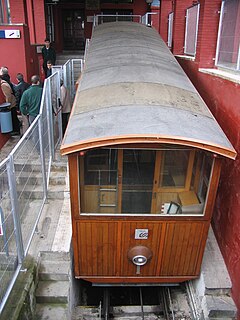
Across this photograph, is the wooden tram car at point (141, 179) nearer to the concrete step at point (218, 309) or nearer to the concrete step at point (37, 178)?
the concrete step at point (218, 309)

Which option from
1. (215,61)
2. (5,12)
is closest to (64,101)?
(215,61)

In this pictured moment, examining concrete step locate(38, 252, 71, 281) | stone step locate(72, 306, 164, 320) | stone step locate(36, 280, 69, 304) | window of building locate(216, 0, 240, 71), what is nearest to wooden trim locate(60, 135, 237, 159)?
concrete step locate(38, 252, 71, 281)

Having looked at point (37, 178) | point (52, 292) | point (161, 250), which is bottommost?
point (52, 292)

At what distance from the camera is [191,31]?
9.55 meters

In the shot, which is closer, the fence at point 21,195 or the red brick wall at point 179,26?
the fence at point 21,195

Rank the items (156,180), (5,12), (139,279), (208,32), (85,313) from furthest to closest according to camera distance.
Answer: (5,12) < (208,32) < (85,313) < (139,279) < (156,180)

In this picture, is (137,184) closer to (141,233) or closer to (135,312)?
(141,233)

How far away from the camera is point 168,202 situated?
456 cm

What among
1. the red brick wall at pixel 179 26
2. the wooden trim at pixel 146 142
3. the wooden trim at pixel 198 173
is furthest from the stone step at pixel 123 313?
the red brick wall at pixel 179 26

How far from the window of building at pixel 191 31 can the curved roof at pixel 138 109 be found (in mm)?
2590

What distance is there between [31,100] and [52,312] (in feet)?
15.4

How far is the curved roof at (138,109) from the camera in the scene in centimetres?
390

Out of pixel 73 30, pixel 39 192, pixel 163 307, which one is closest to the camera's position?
pixel 163 307

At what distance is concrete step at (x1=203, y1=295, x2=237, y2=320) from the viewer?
474 centimetres
